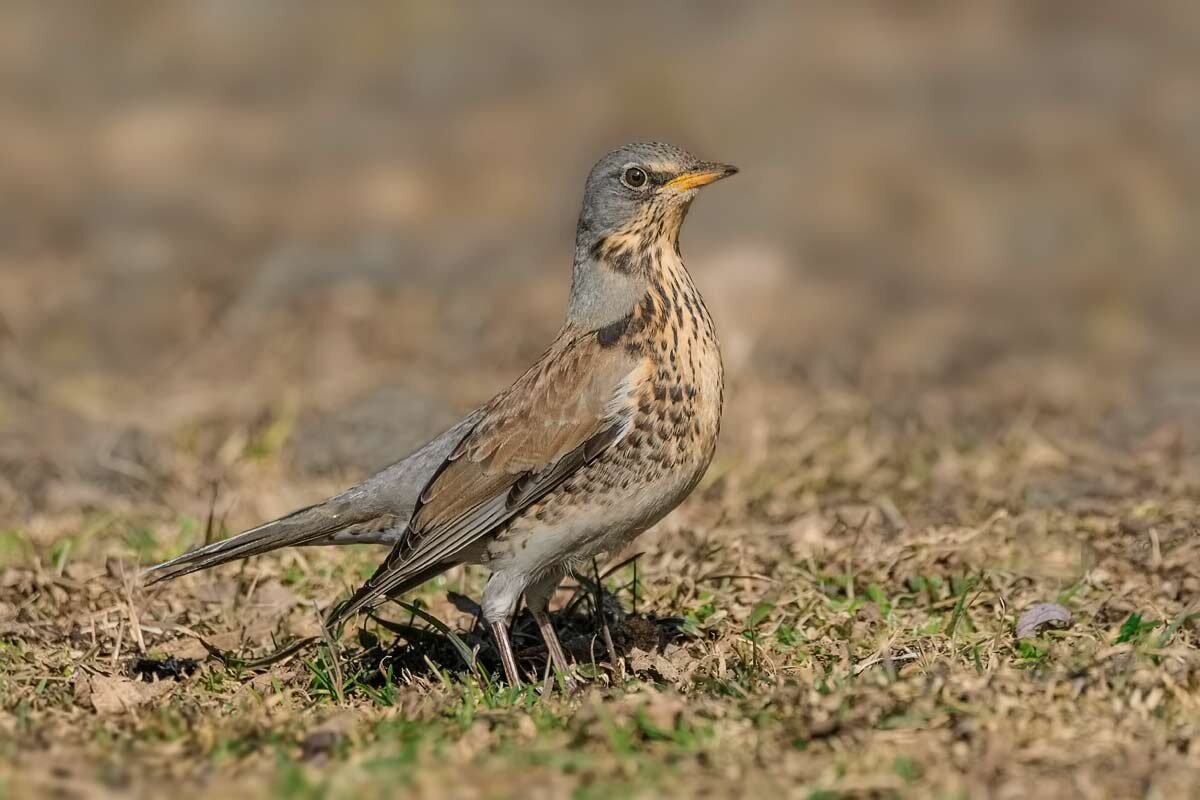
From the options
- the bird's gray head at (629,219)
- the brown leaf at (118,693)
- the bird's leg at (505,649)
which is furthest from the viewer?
the bird's gray head at (629,219)

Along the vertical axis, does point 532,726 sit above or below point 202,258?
below

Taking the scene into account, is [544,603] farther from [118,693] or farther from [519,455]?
[118,693]

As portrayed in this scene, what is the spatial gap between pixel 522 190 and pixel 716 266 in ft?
8.41

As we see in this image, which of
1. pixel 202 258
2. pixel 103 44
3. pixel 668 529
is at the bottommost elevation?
pixel 668 529

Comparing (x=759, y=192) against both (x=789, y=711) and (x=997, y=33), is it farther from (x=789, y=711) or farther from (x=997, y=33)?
(x=789, y=711)

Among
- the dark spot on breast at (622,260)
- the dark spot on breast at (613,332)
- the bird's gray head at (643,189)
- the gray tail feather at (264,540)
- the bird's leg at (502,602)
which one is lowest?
the bird's leg at (502,602)

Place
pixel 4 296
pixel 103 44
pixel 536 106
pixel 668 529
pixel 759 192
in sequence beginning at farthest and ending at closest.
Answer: pixel 103 44, pixel 536 106, pixel 759 192, pixel 4 296, pixel 668 529

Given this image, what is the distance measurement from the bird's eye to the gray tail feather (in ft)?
5.63

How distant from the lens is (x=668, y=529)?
7957 millimetres

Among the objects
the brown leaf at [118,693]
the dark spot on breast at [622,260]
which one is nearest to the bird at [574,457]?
the dark spot on breast at [622,260]

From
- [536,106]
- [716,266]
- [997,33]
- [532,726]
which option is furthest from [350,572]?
[997,33]

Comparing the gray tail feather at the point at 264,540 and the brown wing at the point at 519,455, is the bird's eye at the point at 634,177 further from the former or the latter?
the gray tail feather at the point at 264,540

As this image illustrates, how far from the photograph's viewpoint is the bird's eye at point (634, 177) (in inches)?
267

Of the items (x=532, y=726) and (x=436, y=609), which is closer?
(x=532, y=726)
